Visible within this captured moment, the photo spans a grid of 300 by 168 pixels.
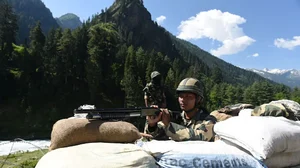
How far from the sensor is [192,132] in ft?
11.3

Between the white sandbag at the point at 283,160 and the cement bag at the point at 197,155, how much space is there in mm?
355

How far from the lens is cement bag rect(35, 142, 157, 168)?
95.9 inches

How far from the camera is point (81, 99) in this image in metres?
58.5

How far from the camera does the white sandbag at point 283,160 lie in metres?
3.24

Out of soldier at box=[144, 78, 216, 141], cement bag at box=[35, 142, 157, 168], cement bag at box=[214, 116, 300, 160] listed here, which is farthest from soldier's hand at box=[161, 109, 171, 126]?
cement bag at box=[35, 142, 157, 168]

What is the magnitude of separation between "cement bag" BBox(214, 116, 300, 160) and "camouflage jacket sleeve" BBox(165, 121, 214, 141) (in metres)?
0.15

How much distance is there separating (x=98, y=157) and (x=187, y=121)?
174 centimetres

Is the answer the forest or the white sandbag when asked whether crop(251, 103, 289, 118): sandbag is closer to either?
the white sandbag

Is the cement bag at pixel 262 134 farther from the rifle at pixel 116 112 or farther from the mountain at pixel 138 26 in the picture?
the mountain at pixel 138 26

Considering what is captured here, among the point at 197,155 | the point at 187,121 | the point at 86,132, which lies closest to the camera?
the point at 197,155

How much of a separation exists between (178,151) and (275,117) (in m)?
1.50

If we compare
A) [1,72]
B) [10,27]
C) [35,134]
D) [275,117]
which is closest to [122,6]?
[10,27]

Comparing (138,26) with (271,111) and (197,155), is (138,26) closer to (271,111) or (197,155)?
(271,111)

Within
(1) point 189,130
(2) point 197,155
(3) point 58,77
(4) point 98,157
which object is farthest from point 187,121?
(3) point 58,77
